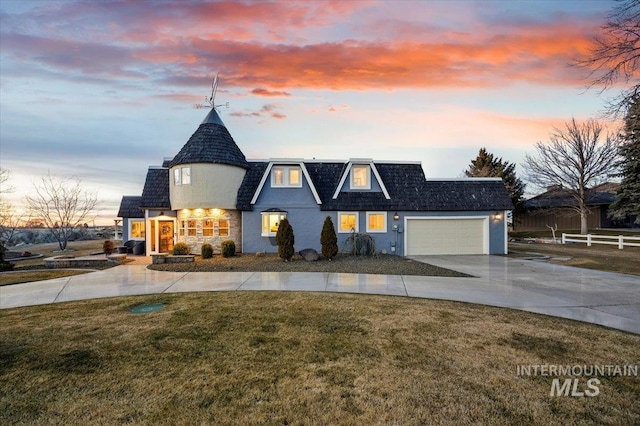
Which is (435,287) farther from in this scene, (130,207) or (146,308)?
(130,207)

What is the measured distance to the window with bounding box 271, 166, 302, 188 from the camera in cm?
1734

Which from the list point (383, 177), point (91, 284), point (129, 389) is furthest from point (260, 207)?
point (129, 389)

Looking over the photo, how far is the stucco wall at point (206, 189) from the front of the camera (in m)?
16.3

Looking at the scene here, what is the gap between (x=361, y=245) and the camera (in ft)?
53.9

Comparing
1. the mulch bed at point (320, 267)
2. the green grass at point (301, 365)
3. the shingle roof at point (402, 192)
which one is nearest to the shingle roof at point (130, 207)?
the shingle roof at point (402, 192)

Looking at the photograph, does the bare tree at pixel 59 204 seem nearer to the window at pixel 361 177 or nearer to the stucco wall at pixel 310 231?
the stucco wall at pixel 310 231

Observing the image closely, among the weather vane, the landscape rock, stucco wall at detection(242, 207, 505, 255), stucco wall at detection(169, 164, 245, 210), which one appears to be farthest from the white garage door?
the weather vane

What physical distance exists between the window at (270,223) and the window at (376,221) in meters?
4.84

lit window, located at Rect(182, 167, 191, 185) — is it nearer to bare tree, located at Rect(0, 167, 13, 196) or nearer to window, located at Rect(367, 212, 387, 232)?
window, located at Rect(367, 212, 387, 232)

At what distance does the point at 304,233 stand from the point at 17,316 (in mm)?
12378

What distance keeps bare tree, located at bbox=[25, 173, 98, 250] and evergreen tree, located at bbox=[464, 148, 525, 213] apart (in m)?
42.2

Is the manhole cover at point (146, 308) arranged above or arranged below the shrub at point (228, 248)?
below

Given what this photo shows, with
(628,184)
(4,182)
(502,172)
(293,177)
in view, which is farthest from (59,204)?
(502,172)

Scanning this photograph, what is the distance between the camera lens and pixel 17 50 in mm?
12086
